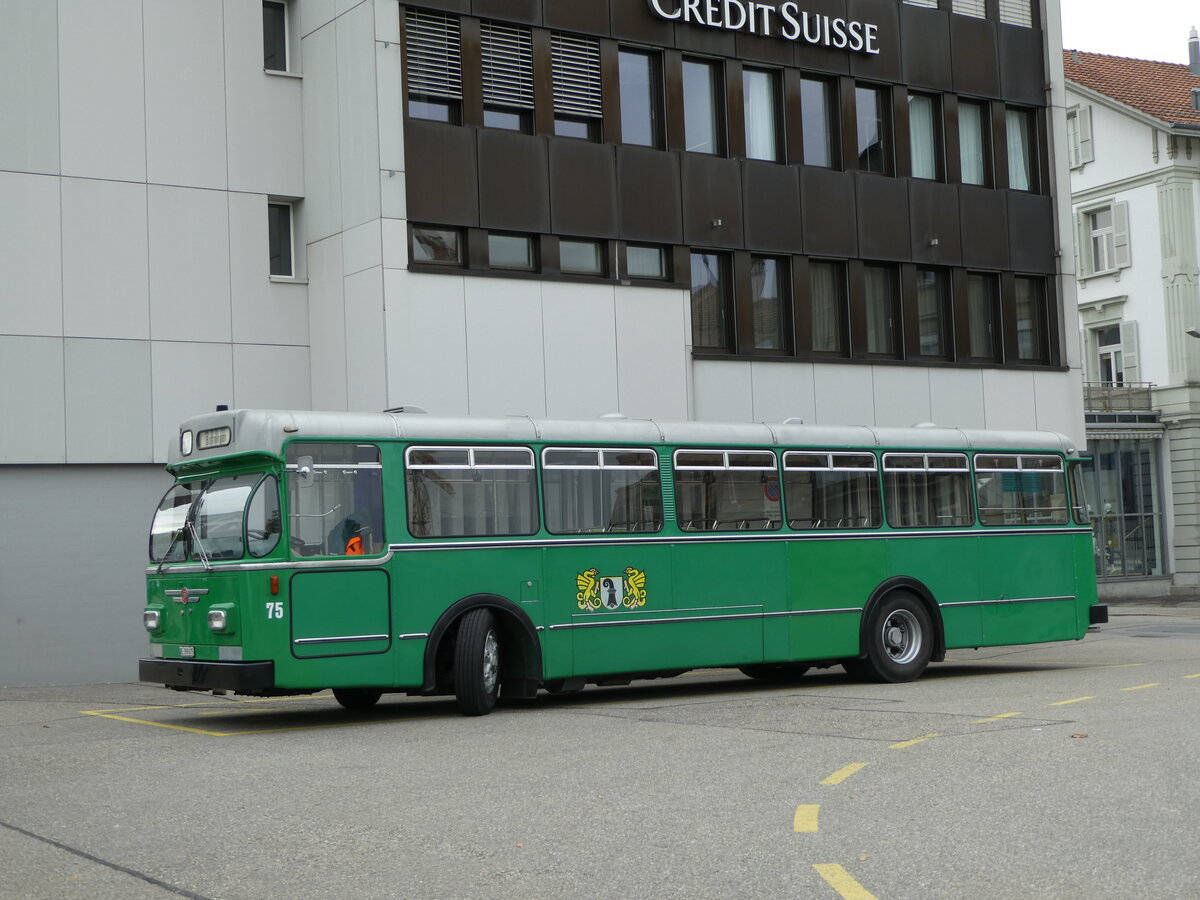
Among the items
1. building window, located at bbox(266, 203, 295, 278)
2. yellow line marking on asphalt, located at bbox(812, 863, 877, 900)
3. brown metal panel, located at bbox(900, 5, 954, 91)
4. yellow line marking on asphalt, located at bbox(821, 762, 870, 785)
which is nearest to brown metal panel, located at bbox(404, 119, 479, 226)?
building window, located at bbox(266, 203, 295, 278)

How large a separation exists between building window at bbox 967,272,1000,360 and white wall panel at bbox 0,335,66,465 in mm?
16285

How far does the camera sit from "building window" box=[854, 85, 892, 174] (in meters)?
28.2

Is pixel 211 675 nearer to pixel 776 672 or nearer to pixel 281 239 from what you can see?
pixel 776 672

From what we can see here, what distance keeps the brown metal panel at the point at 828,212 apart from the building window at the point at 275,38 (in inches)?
346

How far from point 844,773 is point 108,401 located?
14.7 meters

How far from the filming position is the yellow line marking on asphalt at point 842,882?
21.7 ft

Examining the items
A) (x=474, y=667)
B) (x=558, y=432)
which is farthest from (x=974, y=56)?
(x=474, y=667)

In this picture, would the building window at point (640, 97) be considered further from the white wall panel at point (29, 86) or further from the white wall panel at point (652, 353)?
the white wall panel at point (29, 86)

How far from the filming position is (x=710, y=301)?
26.1 metres

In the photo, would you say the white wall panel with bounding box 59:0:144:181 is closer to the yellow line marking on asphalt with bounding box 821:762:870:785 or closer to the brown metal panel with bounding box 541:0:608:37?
the brown metal panel with bounding box 541:0:608:37

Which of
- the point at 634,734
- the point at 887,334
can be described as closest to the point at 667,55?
the point at 887,334

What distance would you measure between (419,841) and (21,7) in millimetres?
17568

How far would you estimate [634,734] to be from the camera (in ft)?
42.6

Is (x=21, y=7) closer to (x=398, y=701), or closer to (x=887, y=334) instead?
(x=398, y=701)
